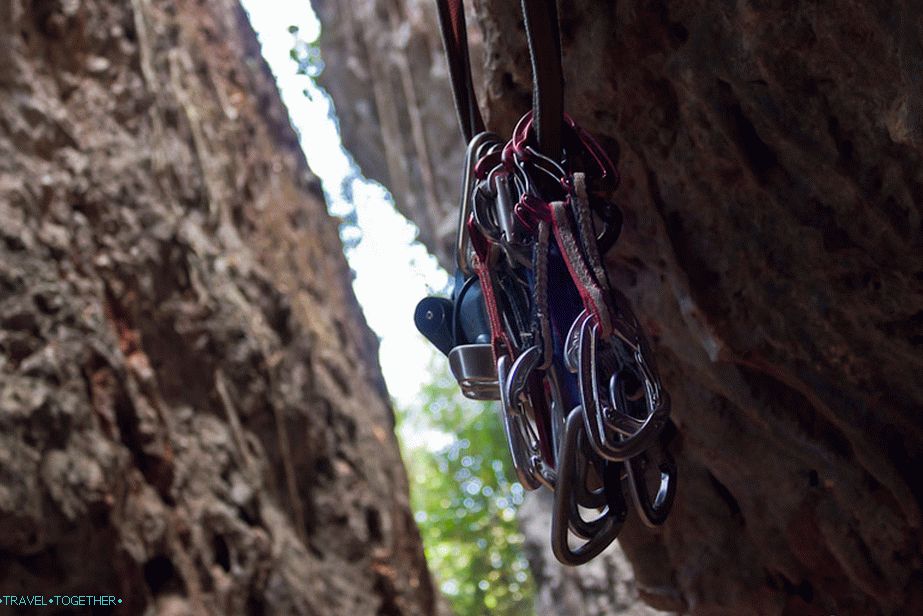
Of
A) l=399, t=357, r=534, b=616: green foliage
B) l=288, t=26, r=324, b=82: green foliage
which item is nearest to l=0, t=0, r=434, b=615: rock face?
l=288, t=26, r=324, b=82: green foliage

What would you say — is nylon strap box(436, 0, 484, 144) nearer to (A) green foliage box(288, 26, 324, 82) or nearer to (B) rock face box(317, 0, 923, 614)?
(B) rock face box(317, 0, 923, 614)

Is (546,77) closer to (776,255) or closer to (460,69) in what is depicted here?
(460,69)

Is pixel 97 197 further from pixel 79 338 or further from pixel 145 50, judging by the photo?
pixel 145 50

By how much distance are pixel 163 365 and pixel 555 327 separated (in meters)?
1.81

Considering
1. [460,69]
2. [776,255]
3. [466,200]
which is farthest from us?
[776,255]

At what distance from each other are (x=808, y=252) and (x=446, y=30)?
1.90 ft

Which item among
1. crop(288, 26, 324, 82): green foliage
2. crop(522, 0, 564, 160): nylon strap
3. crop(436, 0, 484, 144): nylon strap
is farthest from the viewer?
crop(288, 26, 324, 82): green foliage

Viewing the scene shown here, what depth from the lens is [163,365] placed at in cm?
254

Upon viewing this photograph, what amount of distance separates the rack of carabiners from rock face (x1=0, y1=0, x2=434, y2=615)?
127 centimetres

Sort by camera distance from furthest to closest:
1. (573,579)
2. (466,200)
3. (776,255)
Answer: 1. (573,579)
2. (776,255)
3. (466,200)

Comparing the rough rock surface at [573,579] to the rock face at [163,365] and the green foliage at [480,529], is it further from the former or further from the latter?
the rock face at [163,365]

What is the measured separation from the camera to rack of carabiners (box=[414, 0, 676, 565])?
0.86m

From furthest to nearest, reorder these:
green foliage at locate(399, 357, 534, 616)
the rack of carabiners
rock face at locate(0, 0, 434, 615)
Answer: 1. green foliage at locate(399, 357, 534, 616)
2. rock face at locate(0, 0, 434, 615)
3. the rack of carabiners

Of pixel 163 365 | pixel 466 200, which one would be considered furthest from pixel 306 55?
pixel 466 200
